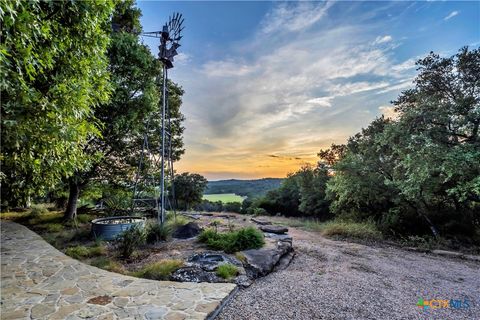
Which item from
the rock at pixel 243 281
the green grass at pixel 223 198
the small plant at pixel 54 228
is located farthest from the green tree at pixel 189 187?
the rock at pixel 243 281

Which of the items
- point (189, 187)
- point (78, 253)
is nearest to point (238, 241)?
point (78, 253)

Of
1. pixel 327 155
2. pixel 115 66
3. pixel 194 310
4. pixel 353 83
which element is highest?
pixel 115 66

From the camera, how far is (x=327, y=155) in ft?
52.6

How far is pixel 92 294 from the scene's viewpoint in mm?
3240

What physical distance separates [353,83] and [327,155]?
8446mm

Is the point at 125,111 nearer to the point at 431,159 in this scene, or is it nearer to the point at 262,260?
the point at 262,260

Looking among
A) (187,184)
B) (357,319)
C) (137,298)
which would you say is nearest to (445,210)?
(357,319)

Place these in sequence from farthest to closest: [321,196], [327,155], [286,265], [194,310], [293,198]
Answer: [293,198] → [327,155] → [321,196] → [286,265] → [194,310]

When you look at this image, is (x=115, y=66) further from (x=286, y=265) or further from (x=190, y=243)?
(x=286, y=265)

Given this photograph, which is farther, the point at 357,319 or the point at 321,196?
the point at 321,196

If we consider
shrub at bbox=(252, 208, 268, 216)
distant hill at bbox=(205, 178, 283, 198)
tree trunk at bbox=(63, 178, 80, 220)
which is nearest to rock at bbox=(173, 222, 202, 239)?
tree trunk at bbox=(63, 178, 80, 220)

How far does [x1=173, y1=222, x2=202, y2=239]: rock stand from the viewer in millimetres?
6934

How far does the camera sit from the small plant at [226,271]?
397 cm

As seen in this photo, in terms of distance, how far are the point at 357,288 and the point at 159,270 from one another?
3.36 meters
